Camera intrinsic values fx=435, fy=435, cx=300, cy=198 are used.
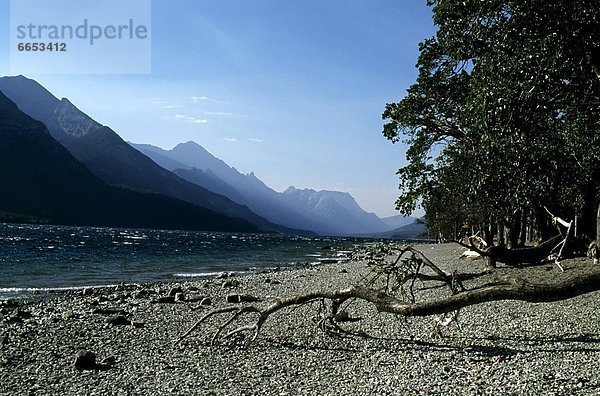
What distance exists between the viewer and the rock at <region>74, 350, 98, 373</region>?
387 inches

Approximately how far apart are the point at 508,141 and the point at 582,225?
588 inches

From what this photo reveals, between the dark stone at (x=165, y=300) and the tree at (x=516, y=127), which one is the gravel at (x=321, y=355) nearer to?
the tree at (x=516, y=127)

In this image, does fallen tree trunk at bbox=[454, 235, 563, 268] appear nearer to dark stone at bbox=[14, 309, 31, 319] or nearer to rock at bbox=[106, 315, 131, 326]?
rock at bbox=[106, 315, 131, 326]

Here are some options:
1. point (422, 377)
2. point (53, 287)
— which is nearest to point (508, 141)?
point (422, 377)

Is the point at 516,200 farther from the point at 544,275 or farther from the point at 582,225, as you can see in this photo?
the point at 582,225

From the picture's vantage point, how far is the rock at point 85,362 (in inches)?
387

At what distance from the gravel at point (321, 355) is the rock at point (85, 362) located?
128mm

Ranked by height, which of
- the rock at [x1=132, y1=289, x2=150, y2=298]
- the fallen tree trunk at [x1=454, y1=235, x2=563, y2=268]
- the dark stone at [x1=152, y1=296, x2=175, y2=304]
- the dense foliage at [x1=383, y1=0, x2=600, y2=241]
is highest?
the dense foliage at [x1=383, y1=0, x2=600, y2=241]

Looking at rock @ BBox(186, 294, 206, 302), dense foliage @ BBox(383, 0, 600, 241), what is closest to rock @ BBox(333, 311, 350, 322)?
dense foliage @ BBox(383, 0, 600, 241)

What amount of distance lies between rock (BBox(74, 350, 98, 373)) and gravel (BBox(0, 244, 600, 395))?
0.42 feet

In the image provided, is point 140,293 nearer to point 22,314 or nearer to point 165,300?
point 165,300

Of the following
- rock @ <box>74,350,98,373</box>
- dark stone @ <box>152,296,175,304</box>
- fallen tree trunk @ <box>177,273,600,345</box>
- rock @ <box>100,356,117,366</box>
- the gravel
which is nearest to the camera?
the gravel

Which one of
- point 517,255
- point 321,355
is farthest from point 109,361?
point 517,255

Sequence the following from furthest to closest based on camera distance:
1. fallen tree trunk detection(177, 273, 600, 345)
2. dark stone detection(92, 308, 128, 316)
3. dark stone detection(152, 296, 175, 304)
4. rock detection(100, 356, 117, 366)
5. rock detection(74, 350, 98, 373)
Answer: dark stone detection(152, 296, 175, 304) → dark stone detection(92, 308, 128, 316) → rock detection(100, 356, 117, 366) → rock detection(74, 350, 98, 373) → fallen tree trunk detection(177, 273, 600, 345)
